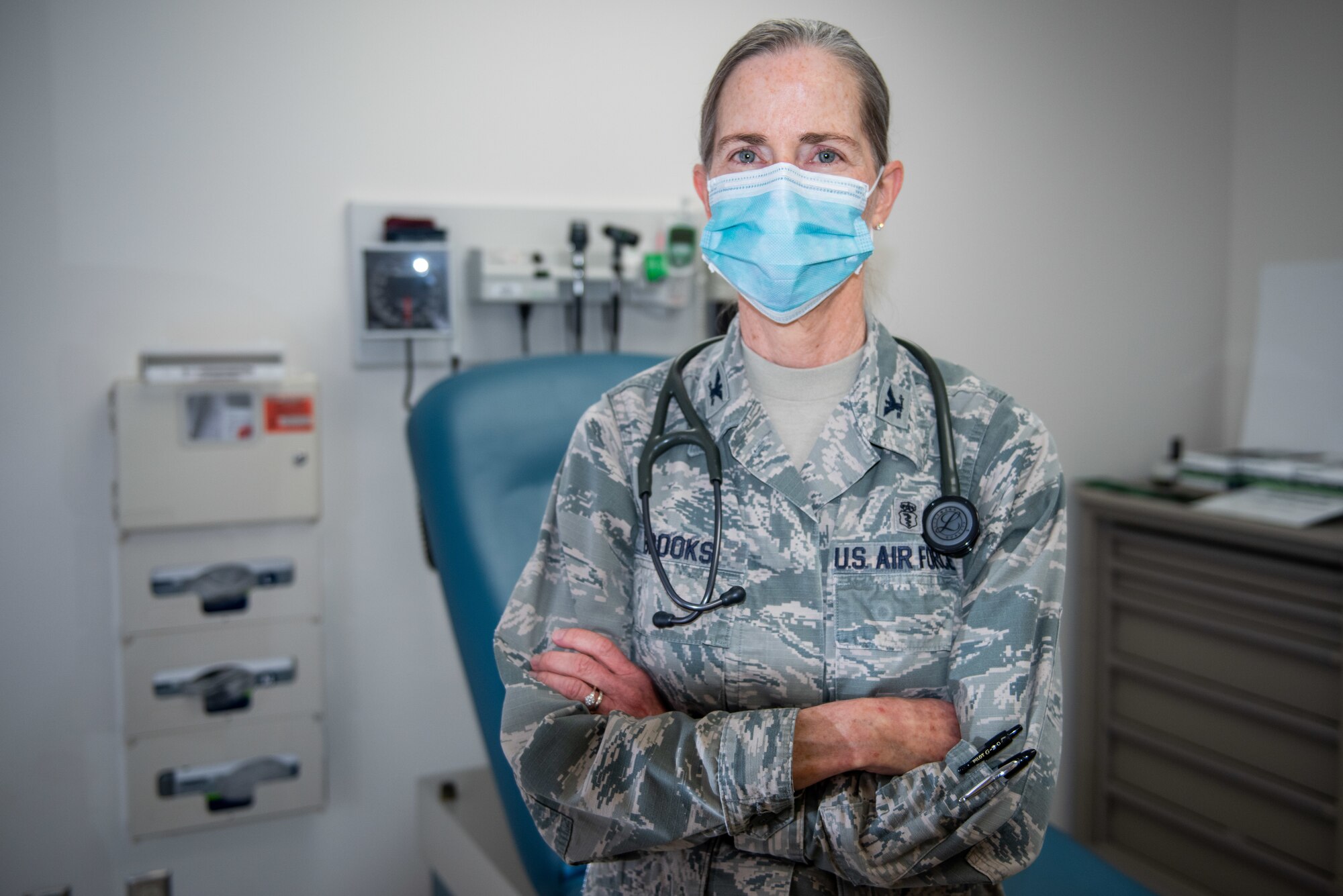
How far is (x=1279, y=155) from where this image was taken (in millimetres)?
2234

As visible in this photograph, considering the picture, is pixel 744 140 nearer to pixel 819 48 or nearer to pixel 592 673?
pixel 819 48

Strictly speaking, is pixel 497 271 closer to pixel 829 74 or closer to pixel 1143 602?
pixel 829 74

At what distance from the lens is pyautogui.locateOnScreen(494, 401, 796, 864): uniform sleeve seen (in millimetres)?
896

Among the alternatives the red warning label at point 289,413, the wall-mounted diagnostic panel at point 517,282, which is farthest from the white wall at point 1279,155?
the red warning label at point 289,413

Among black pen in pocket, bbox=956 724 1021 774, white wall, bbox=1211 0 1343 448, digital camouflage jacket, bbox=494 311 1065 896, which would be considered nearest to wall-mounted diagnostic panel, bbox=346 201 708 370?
digital camouflage jacket, bbox=494 311 1065 896

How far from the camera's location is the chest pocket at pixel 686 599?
3.30 feet

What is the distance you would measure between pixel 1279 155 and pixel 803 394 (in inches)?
71.3

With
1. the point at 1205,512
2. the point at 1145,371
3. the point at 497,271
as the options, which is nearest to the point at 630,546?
the point at 497,271

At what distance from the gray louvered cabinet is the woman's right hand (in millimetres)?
1244

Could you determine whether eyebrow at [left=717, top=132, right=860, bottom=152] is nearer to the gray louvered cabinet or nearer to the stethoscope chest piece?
the stethoscope chest piece

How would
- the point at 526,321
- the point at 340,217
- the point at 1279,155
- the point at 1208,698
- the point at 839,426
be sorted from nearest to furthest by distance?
1. the point at 839,426
2. the point at 340,217
3. the point at 526,321
4. the point at 1208,698
5. the point at 1279,155

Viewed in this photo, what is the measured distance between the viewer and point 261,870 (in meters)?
1.72

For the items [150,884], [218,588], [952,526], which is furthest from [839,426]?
[150,884]

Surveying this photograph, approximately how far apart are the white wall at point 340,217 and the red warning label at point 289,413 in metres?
0.11
